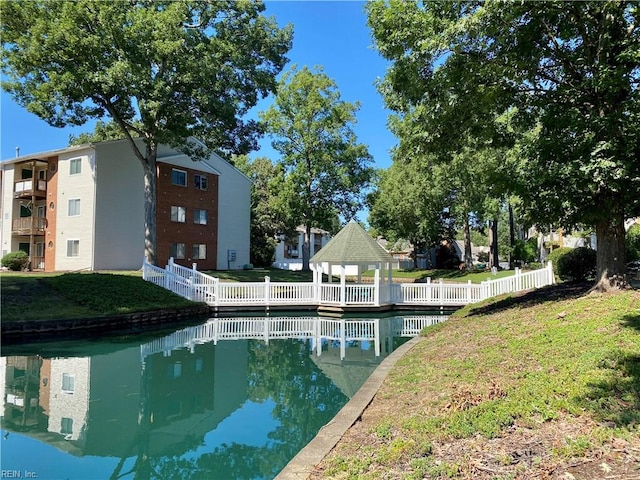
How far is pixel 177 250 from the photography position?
1147 inches

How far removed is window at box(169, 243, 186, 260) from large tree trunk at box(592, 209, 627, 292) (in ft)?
81.7

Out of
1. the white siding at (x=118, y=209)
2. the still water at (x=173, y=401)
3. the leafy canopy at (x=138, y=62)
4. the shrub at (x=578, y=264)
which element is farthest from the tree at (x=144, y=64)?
the shrub at (x=578, y=264)

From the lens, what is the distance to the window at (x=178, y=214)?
94.9 feet

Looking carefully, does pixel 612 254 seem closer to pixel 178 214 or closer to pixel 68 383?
pixel 68 383

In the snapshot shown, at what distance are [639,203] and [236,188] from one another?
1129 inches

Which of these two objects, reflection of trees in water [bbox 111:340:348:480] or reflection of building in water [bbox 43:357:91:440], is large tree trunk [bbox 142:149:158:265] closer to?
reflection of building in water [bbox 43:357:91:440]

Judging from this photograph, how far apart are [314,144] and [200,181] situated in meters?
8.76

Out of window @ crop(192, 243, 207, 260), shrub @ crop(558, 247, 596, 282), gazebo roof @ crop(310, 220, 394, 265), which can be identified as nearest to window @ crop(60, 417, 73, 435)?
gazebo roof @ crop(310, 220, 394, 265)

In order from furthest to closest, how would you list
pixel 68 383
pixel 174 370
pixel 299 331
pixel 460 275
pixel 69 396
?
pixel 460 275 < pixel 299 331 < pixel 174 370 < pixel 68 383 < pixel 69 396

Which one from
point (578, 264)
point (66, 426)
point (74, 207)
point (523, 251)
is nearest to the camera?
point (66, 426)

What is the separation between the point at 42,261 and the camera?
2928 centimetres

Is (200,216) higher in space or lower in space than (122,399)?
higher

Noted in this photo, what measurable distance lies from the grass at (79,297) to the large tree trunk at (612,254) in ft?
46.6

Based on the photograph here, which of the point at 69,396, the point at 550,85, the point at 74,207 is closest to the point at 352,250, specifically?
the point at 550,85
